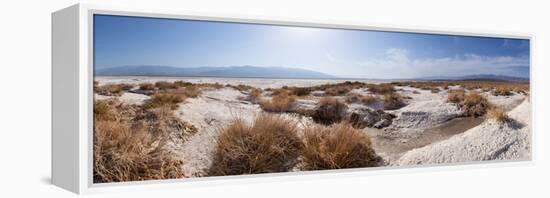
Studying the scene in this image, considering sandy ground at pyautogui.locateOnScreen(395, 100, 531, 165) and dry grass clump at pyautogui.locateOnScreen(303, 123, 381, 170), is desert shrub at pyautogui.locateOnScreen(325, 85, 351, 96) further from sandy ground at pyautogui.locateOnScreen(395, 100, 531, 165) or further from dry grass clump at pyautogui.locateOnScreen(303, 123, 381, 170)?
sandy ground at pyautogui.locateOnScreen(395, 100, 531, 165)

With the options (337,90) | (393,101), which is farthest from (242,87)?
(393,101)

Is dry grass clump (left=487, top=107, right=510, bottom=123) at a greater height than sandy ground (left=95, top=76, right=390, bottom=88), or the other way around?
sandy ground (left=95, top=76, right=390, bottom=88)

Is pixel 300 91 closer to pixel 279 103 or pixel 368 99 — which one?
pixel 279 103

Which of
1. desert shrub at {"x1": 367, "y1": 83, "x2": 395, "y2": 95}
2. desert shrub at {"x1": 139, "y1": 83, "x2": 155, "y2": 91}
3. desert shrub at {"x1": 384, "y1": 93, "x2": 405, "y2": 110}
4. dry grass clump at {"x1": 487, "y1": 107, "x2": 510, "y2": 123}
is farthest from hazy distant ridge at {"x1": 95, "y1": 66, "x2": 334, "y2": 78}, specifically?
dry grass clump at {"x1": 487, "y1": 107, "x2": 510, "y2": 123}

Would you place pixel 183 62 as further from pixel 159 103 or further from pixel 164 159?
pixel 164 159

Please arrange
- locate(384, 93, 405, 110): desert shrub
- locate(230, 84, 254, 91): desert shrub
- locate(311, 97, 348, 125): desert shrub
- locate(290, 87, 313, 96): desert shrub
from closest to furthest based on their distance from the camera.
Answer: locate(230, 84, 254, 91): desert shrub, locate(290, 87, 313, 96): desert shrub, locate(311, 97, 348, 125): desert shrub, locate(384, 93, 405, 110): desert shrub

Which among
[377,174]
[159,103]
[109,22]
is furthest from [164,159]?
[377,174]

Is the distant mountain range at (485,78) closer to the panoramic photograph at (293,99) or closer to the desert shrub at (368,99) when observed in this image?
the panoramic photograph at (293,99)
